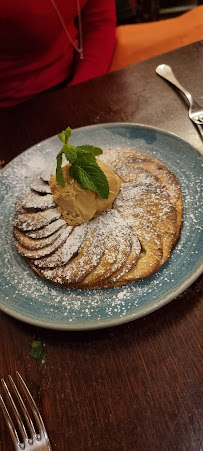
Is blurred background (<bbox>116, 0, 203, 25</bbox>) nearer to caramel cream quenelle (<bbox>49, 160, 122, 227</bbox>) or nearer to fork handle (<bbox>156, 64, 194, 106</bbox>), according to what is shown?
fork handle (<bbox>156, 64, 194, 106</bbox>)

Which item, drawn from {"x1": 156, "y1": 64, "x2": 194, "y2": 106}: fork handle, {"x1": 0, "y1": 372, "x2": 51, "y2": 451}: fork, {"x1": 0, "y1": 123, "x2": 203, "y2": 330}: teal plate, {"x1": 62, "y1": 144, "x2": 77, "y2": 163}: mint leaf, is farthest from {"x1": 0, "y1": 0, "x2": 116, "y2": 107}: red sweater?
{"x1": 0, "y1": 372, "x2": 51, "y2": 451}: fork

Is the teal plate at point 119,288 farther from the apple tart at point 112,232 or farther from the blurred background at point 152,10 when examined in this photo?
the blurred background at point 152,10

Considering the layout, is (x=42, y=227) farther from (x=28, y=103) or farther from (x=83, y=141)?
(x=28, y=103)

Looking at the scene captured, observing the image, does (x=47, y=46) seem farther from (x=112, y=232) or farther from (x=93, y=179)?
(x=112, y=232)

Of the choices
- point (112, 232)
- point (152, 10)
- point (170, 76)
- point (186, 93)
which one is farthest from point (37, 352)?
point (152, 10)

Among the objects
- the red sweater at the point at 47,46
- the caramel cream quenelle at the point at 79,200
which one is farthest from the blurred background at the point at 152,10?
the caramel cream quenelle at the point at 79,200
